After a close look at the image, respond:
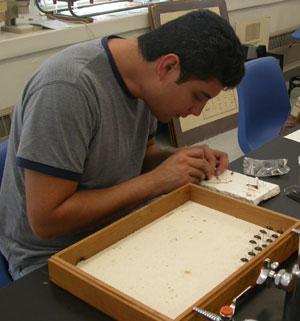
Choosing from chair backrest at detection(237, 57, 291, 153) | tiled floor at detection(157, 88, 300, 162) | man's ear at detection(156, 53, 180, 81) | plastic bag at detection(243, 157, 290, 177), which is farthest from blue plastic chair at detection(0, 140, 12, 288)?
tiled floor at detection(157, 88, 300, 162)

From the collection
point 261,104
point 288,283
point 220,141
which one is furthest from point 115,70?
point 220,141

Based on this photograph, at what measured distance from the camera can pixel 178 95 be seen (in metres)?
1.15

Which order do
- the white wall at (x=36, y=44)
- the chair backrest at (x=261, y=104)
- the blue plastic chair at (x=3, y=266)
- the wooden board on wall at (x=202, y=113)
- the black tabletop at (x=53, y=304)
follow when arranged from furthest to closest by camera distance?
the wooden board on wall at (x=202, y=113) → the white wall at (x=36, y=44) → the chair backrest at (x=261, y=104) → the blue plastic chair at (x=3, y=266) → the black tabletop at (x=53, y=304)

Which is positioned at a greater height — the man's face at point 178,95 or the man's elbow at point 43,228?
the man's face at point 178,95

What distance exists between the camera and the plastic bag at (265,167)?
4.44 feet

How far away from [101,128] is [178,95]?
20cm

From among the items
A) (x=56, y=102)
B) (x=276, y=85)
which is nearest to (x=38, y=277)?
(x=56, y=102)

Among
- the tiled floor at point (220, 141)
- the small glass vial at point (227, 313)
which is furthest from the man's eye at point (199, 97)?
the tiled floor at point (220, 141)

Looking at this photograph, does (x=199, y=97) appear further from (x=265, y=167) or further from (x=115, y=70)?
(x=265, y=167)

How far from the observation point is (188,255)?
98 centimetres

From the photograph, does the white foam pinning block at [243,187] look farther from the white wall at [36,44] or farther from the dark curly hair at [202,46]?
the white wall at [36,44]

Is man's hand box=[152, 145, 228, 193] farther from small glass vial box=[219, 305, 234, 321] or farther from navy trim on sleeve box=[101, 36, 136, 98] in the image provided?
small glass vial box=[219, 305, 234, 321]

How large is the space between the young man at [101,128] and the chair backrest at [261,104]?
0.80m

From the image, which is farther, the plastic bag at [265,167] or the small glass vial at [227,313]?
the plastic bag at [265,167]
